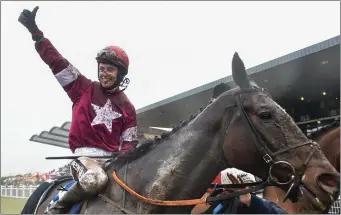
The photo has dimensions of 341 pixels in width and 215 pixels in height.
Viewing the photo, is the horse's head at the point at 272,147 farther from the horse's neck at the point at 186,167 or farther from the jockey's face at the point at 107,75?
the jockey's face at the point at 107,75

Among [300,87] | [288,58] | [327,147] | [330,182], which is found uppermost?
[288,58]

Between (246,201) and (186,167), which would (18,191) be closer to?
(246,201)

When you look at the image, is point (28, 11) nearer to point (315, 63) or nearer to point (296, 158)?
point (296, 158)

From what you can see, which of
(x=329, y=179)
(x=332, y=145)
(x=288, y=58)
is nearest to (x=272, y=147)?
(x=329, y=179)

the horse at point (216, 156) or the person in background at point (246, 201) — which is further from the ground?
the horse at point (216, 156)

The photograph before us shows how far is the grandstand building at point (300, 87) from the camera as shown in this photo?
→ 11.4 meters

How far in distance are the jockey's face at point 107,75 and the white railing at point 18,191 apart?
23997 millimetres

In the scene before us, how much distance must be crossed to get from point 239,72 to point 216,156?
0.75m

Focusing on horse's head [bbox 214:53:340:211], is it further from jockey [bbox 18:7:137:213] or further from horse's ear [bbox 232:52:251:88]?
jockey [bbox 18:7:137:213]

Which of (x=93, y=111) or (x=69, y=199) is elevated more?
(x=93, y=111)

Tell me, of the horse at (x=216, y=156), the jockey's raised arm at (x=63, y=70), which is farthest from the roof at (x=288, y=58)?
the horse at (x=216, y=156)

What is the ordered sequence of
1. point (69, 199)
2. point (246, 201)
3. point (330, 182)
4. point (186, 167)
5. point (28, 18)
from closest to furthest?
point (330, 182)
point (186, 167)
point (69, 199)
point (28, 18)
point (246, 201)

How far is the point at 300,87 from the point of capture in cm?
1399

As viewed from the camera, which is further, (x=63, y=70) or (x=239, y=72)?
(x=63, y=70)
